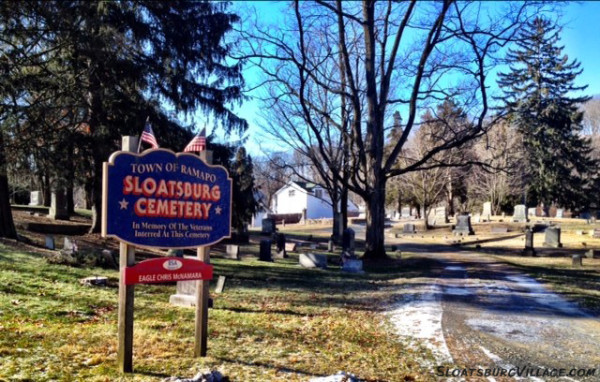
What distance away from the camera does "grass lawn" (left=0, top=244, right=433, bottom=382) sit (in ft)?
16.1

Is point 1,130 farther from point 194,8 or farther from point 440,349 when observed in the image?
point 440,349

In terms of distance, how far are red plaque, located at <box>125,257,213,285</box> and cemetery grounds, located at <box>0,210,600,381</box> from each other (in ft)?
2.90

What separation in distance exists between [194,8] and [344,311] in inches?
533

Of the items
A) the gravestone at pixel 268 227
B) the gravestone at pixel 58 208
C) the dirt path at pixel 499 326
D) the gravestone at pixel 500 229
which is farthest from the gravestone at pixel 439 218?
the dirt path at pixel 499 326

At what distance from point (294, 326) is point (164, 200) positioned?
3.23 m

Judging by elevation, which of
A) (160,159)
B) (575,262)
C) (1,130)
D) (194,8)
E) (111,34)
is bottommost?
(575,262)

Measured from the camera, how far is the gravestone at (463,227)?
118ft

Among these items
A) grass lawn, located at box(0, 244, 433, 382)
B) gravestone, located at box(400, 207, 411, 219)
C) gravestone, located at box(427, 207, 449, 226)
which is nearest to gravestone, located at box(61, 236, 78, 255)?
grass lawn, located at box(0, 244, 433, 382)

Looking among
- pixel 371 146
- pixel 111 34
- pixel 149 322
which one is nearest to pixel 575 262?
pixel 371 146

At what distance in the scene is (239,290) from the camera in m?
10.6

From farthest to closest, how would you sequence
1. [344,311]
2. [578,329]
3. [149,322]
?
[344,311] < [578,329] < [149,322]

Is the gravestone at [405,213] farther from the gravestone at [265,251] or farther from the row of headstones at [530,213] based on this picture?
the gravestone at [265,251]

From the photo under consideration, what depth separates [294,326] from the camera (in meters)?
7.28

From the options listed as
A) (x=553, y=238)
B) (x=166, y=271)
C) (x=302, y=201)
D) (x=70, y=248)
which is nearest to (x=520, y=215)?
(x=553, y=238)
